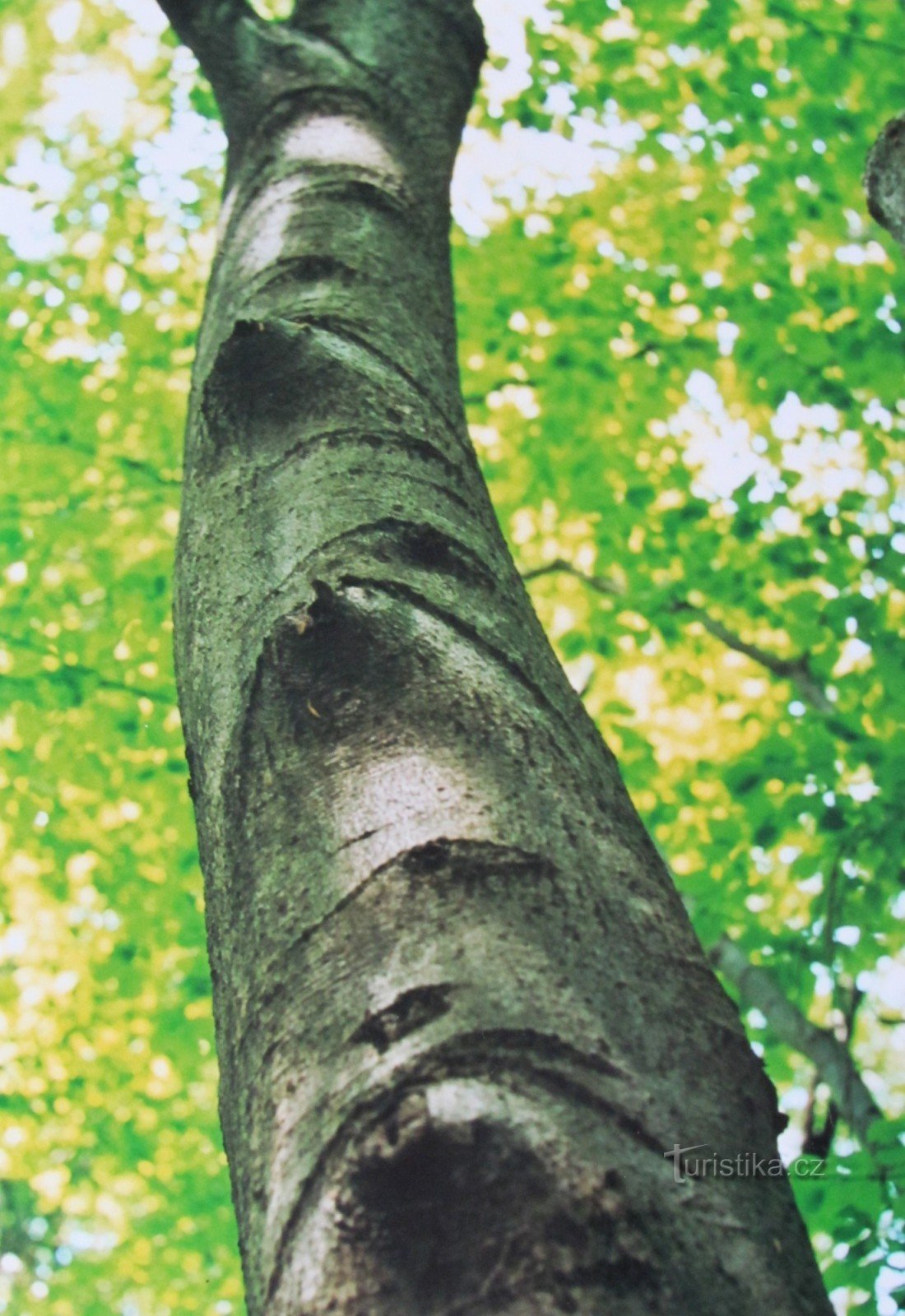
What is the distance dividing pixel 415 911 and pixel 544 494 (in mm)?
6101

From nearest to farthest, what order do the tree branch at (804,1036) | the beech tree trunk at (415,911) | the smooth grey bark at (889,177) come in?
the beech tree trunk at (415,911) < the smooth grey bark at (889,177) < the tree branch at (804,1036)

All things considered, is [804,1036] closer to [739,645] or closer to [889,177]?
[739,645]

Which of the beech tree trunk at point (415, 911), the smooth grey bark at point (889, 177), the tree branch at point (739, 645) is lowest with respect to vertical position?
the beech tree trunk at point (415, 911)

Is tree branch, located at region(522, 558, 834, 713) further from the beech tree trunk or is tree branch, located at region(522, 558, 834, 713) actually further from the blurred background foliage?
the beech tree trunk

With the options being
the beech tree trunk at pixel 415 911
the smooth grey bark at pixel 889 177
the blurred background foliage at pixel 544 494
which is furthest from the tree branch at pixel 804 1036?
the beech tree trunk at pixel 415 911

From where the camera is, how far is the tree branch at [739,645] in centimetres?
604

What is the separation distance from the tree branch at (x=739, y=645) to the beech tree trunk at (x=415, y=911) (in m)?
4.58

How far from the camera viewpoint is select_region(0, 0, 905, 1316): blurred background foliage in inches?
220

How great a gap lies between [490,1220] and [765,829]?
11.1 feet

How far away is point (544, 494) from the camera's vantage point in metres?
6.89

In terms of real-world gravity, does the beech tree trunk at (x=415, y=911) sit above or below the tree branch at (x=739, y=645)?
below

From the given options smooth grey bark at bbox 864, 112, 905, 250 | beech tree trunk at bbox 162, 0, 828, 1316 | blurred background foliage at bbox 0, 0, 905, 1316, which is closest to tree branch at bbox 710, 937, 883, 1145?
blurred background foliage at bbox 0, 0, 905, 1316

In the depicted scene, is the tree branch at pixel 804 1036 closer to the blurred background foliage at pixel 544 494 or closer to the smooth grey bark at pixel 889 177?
the blurred background foliage at pixel 544 494

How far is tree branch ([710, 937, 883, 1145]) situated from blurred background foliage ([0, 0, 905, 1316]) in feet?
0.14
